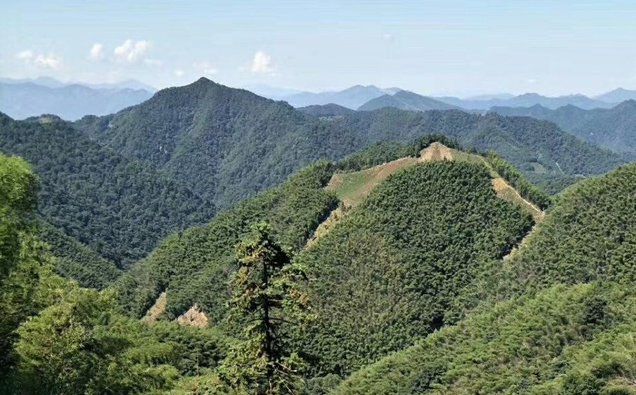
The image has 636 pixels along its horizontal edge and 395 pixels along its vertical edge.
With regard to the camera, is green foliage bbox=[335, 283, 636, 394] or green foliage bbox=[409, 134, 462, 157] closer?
green foliage bbox=[335, 283, 636, 394]

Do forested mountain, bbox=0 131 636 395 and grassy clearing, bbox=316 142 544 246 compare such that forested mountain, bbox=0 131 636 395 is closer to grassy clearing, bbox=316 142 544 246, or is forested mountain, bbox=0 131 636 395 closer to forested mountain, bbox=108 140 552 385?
forested mountain, bbox=108 140 552 385

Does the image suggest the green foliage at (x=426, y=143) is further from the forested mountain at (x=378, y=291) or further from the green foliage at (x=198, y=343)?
the green foliage at (x=198, y=343)

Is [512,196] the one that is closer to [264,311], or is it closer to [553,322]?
[553,322]

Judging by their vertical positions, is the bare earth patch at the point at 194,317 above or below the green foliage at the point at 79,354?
below

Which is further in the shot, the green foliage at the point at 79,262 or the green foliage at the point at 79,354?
the green foliage at the point at 79,262

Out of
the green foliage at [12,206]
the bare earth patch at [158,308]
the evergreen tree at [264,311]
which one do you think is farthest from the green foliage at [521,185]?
the evergreen tree at [264,311]

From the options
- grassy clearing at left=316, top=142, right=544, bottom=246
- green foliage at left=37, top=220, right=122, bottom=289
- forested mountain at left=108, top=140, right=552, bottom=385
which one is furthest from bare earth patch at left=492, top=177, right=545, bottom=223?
green foliage at left=37, top=220, right=122, bottom=289

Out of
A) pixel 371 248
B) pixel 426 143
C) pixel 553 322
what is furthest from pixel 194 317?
pixel 553 322
